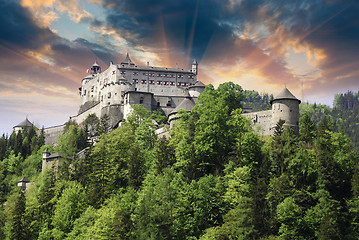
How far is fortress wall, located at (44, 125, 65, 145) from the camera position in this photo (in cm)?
11179

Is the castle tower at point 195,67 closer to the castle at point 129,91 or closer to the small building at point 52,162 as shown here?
the castle at point 129,91

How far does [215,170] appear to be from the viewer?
183 feet

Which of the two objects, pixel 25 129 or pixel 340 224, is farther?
pixel 25 129

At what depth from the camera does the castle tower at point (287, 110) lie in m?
64.2

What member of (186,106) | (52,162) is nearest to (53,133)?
(52,162)

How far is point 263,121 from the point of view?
225 ft

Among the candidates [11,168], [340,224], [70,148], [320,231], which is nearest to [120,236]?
[320,231]

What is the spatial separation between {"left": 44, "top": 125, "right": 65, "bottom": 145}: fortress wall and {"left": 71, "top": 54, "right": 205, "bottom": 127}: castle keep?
14.1 feet

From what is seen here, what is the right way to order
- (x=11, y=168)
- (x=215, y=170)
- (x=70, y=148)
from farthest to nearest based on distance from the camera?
(x=11, y=168) < (x=70, y=148) < (x=215, y=170)

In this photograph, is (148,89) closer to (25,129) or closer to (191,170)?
(25,129)

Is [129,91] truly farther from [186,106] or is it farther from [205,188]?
[205,188]

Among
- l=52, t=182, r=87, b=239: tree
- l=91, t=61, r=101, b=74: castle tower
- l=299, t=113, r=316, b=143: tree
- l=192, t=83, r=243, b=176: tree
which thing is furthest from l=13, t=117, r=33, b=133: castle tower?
l=299, t=113, r=316, b=143: tree

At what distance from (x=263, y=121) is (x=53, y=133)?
204ft

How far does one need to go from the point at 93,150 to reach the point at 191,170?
2151 cm
